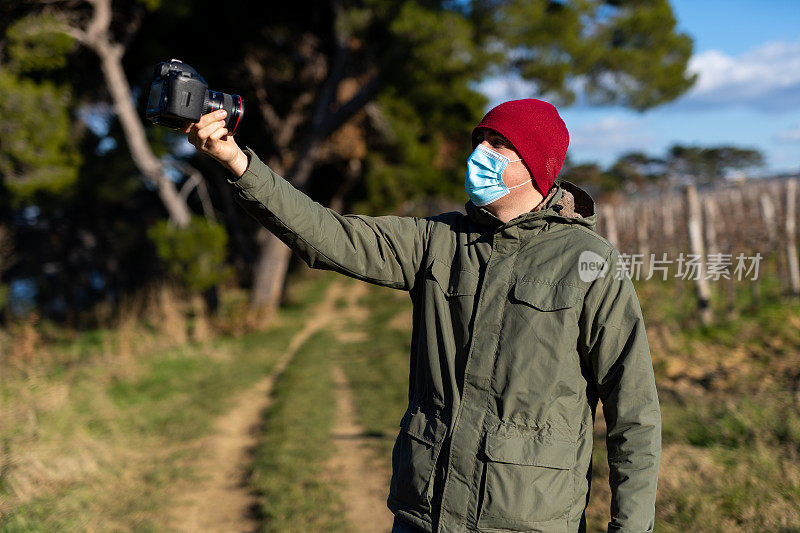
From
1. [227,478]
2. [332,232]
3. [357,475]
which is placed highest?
[332,232]

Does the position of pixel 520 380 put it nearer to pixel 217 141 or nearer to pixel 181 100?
pixel 217 141

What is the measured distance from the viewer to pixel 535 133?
2.12 meters

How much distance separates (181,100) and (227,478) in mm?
4585

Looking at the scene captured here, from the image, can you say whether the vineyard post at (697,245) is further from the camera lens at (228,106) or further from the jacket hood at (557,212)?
the camera lens at (228,106)

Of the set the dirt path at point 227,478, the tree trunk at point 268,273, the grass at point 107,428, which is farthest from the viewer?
the tree trunk at point 268,273

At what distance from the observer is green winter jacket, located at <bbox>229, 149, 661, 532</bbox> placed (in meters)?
1.88

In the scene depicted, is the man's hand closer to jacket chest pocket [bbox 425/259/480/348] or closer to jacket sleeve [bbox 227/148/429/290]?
jacket sleeve [bbox 227/148/429/290]

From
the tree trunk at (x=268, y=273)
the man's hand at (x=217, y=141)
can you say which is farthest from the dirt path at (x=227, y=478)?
the tree trunk at (x=268, y=273)

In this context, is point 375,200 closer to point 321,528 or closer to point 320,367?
point 320,367

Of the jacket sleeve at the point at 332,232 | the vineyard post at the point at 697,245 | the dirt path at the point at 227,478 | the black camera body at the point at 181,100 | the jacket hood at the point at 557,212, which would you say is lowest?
the dirt path at the point at 227,478

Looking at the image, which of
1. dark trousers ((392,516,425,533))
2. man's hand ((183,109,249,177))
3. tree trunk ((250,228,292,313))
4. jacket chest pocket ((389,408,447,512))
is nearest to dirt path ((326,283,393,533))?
dark trousers ((392,516,425,533))

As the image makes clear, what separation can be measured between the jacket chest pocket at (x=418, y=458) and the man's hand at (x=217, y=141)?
Result: 88 cm

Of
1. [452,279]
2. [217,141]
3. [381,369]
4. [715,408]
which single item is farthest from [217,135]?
[381,369]

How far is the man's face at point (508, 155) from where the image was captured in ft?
7.04
